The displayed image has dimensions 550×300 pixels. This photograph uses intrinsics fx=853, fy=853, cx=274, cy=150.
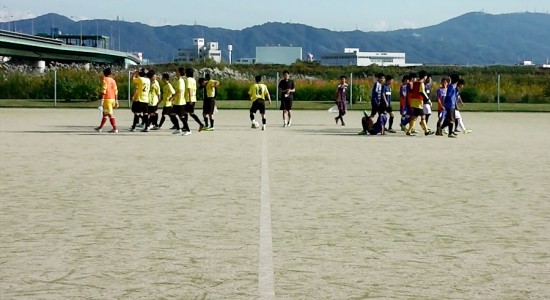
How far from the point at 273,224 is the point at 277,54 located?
183 metres

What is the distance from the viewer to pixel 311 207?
933cm

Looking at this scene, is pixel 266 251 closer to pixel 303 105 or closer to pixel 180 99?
pixel 180 99

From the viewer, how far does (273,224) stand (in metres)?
8.20

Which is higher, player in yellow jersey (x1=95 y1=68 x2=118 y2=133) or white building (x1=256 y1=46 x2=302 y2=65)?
white building (x1=256 y1=46 x2=302 y2=65)

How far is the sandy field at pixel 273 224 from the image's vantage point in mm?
5828

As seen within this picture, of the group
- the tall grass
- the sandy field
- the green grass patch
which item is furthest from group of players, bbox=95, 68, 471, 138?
the tall grass

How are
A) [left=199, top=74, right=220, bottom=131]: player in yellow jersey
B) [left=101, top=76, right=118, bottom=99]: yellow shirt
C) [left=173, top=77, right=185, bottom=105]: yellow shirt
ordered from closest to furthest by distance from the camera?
1. [left=173, top=77, right=185, bottom=105]: yellow shirt
2. [left=101, top=76, right=118, bottom=99]: yellow shirt
3. [left=199, top=74, right=220, bottom=131]: player in yellow jersey

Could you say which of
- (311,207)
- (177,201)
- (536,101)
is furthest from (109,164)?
(536,101)

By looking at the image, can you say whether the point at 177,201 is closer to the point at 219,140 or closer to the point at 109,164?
the point at 109,164

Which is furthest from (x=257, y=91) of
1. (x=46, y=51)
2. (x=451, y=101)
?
(x=46, y=51)

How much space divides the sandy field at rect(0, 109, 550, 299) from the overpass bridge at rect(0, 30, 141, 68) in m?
68.6

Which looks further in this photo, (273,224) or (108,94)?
(108,94)

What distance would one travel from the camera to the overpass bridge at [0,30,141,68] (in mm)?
82500

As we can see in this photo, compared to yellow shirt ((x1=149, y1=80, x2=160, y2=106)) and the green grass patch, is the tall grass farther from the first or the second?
yellow shirt ((x1=149, y1=80, x2=160, y2=106))
